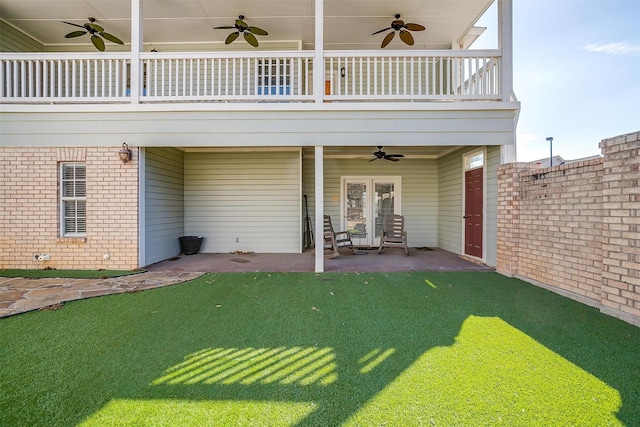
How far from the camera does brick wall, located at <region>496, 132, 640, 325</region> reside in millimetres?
3188

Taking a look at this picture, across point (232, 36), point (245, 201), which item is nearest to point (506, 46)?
point (232, 36)

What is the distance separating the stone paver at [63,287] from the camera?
3.73 m

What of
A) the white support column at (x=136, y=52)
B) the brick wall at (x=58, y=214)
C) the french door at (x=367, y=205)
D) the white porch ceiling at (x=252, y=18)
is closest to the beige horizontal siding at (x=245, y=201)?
the french door at (x=367, y=205)

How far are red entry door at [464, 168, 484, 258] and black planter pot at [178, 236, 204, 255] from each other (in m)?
6.60

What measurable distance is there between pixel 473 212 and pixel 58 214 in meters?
8.49

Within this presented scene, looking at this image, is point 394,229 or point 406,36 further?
point 394,229

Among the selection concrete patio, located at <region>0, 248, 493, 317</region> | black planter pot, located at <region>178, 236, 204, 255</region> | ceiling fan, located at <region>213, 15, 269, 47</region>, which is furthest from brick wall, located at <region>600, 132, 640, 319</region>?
black planter pot, located at <region>178, 236, 204, 255</region>

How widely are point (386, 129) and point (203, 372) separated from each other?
473 cm

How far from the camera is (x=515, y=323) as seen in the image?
320 centimetres

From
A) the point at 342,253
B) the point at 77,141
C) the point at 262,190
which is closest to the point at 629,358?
the point at 342,253

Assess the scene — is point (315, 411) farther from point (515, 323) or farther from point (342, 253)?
point (342, 253)

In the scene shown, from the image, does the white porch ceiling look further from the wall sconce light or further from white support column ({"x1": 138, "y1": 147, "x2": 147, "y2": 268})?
white support column ({"x1": 138, "y1": 147, "x2": 147, "y2": 268})

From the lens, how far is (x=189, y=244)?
7.50 meters

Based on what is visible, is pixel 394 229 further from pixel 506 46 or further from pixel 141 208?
pixel 141 208
